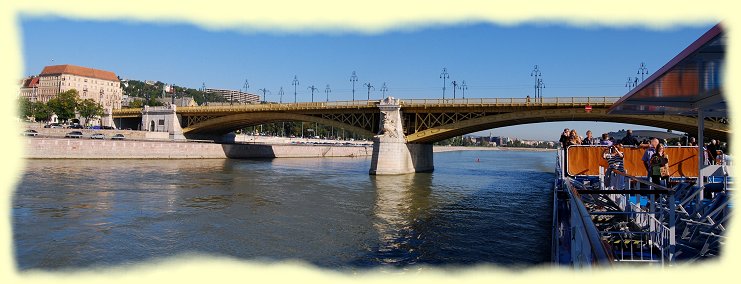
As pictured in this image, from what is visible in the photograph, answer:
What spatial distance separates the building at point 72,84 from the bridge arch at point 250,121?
90.9 m

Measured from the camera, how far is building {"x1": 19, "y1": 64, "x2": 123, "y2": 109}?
143 metres

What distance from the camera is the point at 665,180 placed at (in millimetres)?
10461

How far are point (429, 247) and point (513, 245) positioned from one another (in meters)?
2.45

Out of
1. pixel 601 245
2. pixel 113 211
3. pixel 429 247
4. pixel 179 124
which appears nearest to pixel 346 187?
pixel 113 211

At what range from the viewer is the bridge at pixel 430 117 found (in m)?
35.8

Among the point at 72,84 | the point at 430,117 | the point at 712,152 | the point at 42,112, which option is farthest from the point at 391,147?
the point at 72,84

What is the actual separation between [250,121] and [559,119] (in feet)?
119

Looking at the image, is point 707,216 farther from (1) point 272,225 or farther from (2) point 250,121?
(2) point 250,121

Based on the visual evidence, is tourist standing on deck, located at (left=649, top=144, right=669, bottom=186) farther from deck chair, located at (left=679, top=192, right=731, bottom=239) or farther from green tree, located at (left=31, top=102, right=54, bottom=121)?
green tree, located at (left=31, top=102, right=54, bottom=121)

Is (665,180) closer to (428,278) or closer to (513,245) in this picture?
(513,245)

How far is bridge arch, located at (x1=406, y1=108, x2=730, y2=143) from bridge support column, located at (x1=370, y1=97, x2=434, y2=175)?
1.63m

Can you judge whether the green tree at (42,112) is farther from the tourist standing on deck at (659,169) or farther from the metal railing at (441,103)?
the tourist standing on deck at (659,169)

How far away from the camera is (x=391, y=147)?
41.4 m

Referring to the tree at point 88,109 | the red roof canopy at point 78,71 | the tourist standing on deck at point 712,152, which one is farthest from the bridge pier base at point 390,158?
the red roof canopy at point 78,71
